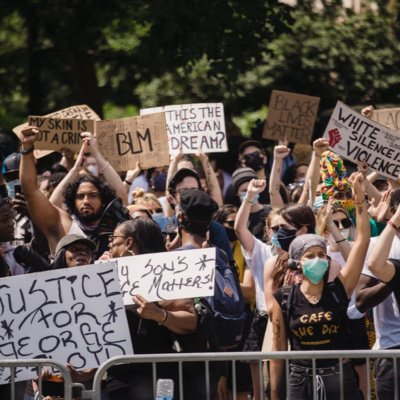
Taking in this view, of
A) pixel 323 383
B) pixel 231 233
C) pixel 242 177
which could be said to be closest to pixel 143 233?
pixel 323 383

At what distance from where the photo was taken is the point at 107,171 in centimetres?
856

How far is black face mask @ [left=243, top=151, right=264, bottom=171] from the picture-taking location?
997cm

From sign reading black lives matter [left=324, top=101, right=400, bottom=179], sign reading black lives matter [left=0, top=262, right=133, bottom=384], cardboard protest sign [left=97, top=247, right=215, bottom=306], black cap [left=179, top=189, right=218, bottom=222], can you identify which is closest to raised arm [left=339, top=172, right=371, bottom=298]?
cardboard protest sign [left=97, top=247, right=215, bottom=306]

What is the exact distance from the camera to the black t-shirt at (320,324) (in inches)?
243

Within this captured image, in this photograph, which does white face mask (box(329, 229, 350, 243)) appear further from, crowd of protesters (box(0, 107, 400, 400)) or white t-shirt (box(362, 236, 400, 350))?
white t-shirt (box(362, 236, 400, 350))

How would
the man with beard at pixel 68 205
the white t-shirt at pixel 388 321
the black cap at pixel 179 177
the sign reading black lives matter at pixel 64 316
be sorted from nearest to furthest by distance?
the sign reading black lives matter at pixel 64 316
the white t-shirt at pixel 388 321
the man with beard at pixel 68 205
the black cap at pixel 179 177

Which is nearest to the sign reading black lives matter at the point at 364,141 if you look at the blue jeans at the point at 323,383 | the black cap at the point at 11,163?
the blue jeans at the point at 323,383

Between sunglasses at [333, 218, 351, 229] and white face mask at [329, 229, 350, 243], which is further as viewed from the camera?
sunglasses at [333, 218, 351, 229]

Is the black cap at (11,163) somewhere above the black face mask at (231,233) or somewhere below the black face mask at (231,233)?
above

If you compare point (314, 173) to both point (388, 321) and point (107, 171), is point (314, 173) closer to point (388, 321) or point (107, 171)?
point (107, 171)

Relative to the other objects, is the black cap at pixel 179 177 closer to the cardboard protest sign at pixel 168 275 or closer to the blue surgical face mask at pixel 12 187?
the blue surgical face mask at pixel 12 187

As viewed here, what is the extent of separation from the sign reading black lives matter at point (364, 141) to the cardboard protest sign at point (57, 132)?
93.4 inches

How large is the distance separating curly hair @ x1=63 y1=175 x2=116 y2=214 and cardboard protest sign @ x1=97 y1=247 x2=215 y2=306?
1.33 metres

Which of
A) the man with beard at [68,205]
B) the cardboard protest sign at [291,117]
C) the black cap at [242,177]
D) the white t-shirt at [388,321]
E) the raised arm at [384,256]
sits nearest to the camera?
the raised arm at [384,256]
